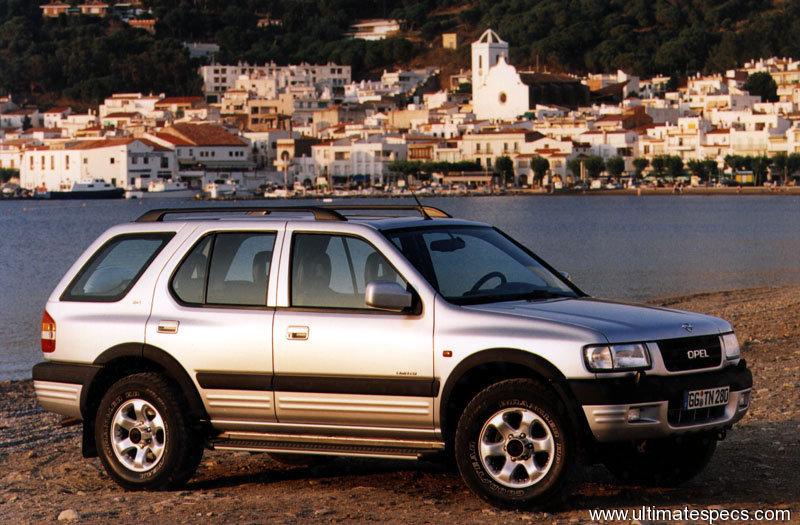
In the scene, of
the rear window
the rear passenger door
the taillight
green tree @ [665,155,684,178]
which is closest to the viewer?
the rear passenger door

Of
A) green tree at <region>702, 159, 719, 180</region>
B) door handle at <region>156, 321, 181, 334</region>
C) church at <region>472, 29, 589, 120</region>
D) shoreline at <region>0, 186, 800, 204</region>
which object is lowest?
shoreline at <region>0, 186, 800, 204</region>

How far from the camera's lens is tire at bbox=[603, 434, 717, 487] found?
8562 mm

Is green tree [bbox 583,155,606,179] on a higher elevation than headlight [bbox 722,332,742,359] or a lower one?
lower

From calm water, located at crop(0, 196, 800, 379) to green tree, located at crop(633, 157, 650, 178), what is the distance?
45.5 feet

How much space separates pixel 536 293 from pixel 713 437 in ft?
3.68

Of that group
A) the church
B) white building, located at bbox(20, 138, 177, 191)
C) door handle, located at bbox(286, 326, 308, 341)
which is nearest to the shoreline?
white building, located at bbox(20, 138, 177, 191)

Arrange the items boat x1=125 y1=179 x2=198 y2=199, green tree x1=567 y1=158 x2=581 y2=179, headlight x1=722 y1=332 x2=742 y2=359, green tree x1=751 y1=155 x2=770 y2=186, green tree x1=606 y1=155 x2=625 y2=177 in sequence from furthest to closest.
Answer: boat x1=125 y1=179 x2=198 y2=199, green tree x1=567 y1=158 x2=581 y2=179, green tree x1=606 y1=155 x2=625 y2=177, green tree x1=751 y1=155 x2=770 y2=186, headlight x1=722 y1=332 x2=742 y2=359

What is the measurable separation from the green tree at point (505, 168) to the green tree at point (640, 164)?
11386mm

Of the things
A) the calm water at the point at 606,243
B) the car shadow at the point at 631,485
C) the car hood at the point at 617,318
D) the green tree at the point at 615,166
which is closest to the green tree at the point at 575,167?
the green tree at the point at 615,166

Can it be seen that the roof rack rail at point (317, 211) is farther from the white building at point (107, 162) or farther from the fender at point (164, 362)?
the white building at point (107, 162)

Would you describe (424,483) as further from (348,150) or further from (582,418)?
(348,150)

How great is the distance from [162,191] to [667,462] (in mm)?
153574

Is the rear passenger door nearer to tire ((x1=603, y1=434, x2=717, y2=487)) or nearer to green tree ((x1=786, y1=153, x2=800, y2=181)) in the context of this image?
tire ((x1=603, y1=434, x2=717, y2=487))

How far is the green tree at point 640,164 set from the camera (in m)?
154
